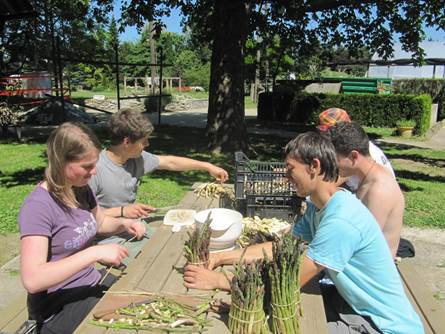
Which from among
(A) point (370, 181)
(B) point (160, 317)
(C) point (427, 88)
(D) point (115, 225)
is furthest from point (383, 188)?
(C) point (427, 88)

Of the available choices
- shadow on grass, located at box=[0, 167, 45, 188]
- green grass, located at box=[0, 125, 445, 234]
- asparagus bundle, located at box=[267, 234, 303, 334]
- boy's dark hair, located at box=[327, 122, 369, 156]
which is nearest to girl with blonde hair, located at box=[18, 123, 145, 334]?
asparagus bundle, located at box=[267, 234, 303, 334]

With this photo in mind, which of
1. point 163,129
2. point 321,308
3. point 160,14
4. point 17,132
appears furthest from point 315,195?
point 163,129

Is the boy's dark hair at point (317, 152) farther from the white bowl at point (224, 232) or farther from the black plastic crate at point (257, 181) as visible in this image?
the black plastic crate at point (257, 181)

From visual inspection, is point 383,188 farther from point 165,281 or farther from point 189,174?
→ point 189,174

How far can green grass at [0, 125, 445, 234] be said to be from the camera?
664 cm

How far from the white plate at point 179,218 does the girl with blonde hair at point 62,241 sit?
678mm

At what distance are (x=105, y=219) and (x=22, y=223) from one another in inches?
35.5

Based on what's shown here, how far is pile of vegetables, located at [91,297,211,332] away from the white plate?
3.65 feet

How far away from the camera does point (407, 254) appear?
352 centimetres

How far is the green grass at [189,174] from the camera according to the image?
6637 mm

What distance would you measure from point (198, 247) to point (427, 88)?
84.7 ft

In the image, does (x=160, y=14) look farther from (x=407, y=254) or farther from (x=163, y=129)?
(x=407, y=254)

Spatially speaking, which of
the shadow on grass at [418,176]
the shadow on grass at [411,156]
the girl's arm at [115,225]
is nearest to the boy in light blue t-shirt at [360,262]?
the girl's arm at [115,225]

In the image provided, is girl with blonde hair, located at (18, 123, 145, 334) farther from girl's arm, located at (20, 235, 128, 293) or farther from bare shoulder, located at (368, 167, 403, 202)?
bare shoulder, located at (368, 167, 403, 202)
